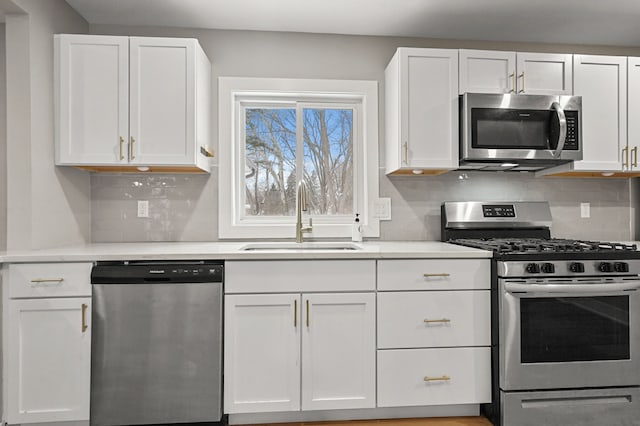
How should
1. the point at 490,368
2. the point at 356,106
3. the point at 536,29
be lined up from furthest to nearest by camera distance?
the point at 356,106 < the point at 536,29 < the point at 490,368

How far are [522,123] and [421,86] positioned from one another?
65 cm

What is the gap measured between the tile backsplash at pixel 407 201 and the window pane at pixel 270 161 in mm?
286

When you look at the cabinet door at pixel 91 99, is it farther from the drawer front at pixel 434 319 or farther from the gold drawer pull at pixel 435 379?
the gold drawer pull at pixel 435 379

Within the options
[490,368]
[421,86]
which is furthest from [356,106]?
[490,368]

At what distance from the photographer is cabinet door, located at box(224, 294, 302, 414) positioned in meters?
2.05

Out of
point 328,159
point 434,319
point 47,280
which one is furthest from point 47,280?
point 434,319

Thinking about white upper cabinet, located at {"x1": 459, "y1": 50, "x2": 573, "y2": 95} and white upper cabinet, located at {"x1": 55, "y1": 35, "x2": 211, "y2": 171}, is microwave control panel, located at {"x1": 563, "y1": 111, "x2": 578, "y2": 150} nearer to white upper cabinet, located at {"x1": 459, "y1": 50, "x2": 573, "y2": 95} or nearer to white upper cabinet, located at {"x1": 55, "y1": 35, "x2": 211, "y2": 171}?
white upper cabinet, located at {"x1": 459, "y1": 50, "x2": 573, "y2": 95}

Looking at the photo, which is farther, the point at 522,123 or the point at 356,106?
the point at 356,106

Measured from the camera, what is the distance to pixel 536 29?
2713 millimetres

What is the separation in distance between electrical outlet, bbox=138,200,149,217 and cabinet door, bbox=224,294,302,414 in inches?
40.6

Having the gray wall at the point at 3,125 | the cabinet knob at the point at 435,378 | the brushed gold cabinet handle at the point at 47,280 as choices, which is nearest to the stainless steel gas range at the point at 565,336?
the cabinet knob at the point at 435,378

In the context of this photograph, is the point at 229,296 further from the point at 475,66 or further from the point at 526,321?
the point at 475,66

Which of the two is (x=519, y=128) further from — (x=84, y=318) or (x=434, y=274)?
(x=84, y=318)

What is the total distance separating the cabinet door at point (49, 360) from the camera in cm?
194
